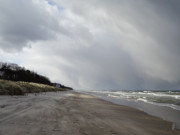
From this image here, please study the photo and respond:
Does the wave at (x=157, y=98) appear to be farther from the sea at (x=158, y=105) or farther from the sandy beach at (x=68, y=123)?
the sandy beach at (x=68, y=123)

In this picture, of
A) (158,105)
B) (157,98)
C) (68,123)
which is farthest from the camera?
(157,98)

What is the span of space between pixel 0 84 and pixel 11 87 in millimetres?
1800

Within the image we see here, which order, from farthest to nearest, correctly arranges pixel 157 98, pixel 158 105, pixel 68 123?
pixel 157 98
pixel 158 105
pixel 68 123

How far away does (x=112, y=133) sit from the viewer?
6.20m

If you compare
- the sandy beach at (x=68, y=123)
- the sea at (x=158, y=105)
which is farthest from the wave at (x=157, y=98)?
the sandy beach at (x=68, y=123)

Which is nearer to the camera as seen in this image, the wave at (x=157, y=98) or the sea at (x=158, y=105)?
the sea at (x=158, y=105)

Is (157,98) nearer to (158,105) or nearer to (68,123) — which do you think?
(158,105)

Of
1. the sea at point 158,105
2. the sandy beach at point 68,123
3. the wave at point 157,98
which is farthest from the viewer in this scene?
the wave at point 157,98

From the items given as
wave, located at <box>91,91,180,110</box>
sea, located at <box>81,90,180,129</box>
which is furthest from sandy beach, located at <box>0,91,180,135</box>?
wave, located at <box>91,91,180,110</box>

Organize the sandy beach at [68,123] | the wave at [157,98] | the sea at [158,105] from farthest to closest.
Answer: the wave at [157,98], the sea at [158,105], the sandy beach at [68,123]

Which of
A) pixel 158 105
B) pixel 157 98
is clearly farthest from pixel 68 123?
pixel 157 98

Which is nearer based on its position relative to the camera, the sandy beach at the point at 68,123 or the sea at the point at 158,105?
the sandy beach at the point at 68,123

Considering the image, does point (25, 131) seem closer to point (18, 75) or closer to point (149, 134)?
point (149, 134)

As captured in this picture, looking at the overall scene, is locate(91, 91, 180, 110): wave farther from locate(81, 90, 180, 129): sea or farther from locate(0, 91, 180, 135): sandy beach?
locate(0, 91, 180, 135): sandy beach
